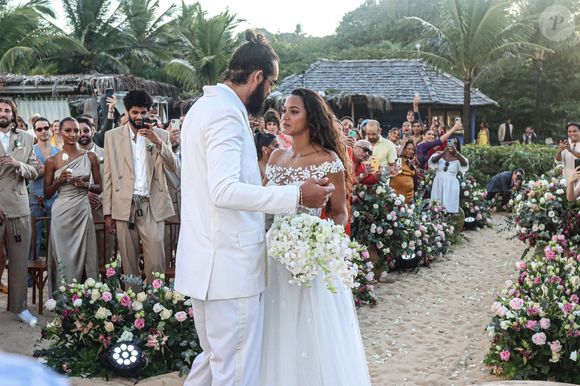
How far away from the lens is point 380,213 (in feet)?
27.7

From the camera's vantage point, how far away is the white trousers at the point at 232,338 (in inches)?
123

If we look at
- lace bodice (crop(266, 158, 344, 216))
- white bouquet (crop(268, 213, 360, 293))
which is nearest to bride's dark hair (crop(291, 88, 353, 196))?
lace bodice (crop(266, 158, 344, 216))

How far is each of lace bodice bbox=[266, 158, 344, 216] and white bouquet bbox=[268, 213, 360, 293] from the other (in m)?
0.54

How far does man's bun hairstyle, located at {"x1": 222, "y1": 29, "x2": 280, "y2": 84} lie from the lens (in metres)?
3.21

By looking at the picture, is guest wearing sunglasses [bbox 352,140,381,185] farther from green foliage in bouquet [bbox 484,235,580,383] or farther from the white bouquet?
the white bouquet

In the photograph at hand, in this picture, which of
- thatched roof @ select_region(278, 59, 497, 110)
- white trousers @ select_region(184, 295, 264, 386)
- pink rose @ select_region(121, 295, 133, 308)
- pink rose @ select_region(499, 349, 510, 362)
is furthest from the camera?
thatched roof @ select_region(278, 59, 497, 110)

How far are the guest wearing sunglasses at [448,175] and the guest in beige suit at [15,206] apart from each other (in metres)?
7.44

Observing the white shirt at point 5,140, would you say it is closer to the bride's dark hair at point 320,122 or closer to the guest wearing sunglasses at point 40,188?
the guest wearing sunglasses at point 40,188

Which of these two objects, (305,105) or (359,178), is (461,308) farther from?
(305,105)

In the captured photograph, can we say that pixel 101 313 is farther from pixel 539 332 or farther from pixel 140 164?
pixel 539 332

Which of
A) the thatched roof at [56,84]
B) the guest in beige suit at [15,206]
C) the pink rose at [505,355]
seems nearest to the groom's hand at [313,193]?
the pink rose at [505,355]

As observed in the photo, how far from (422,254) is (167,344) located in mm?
5268

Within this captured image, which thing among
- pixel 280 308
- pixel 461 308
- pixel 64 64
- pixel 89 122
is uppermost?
pixel 64 64

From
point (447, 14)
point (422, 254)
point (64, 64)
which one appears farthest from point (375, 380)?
point (64, 64)
